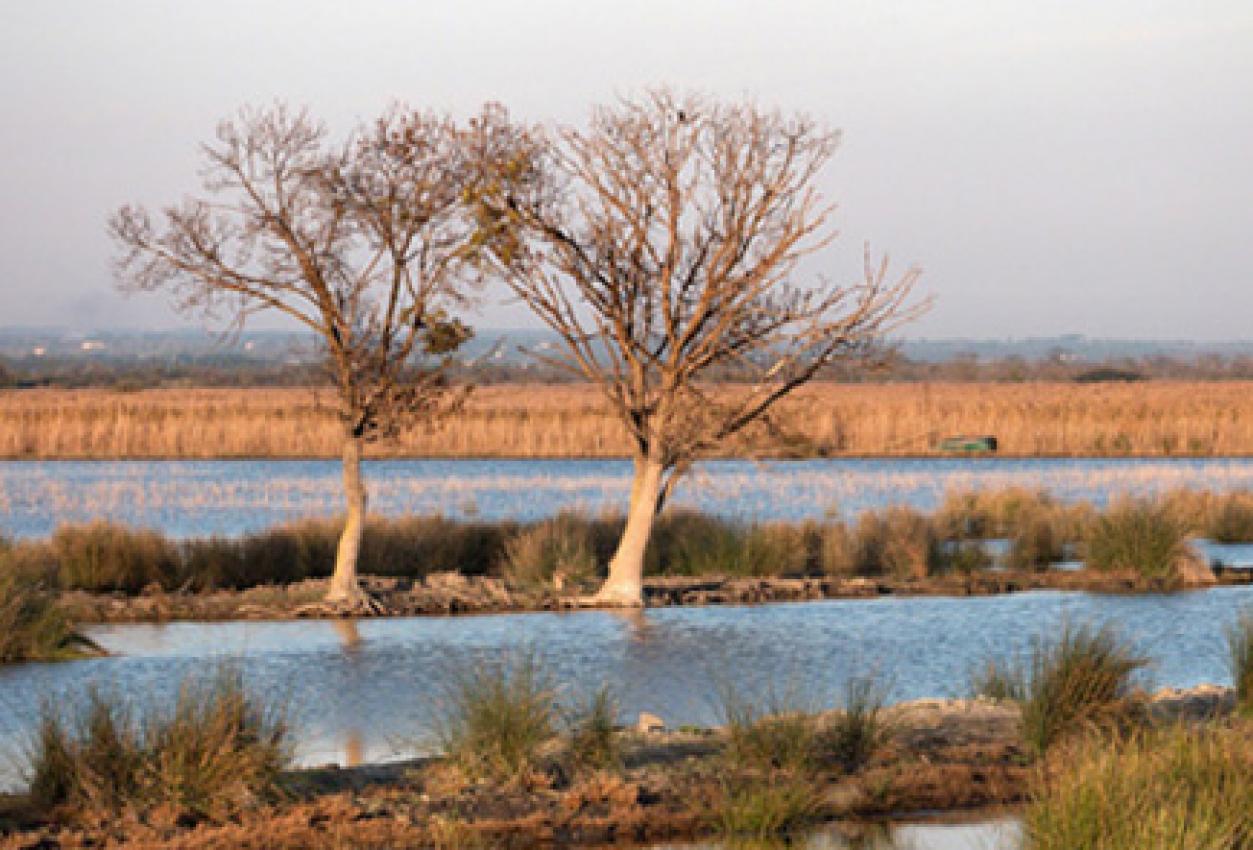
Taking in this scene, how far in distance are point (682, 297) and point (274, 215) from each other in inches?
164

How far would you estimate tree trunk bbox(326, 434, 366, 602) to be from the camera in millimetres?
20594

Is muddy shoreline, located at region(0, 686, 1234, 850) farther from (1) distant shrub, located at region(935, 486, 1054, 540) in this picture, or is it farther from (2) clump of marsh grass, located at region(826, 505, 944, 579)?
(1) distant shrub, located at region(935, 486, 1054, 540)

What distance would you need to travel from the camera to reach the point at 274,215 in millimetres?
20047

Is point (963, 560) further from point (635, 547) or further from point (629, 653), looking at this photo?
point (629, 653)

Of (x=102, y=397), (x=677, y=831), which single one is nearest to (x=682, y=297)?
(x=677, y=831)

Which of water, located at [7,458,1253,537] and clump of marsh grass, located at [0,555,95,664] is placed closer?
clump of marsh grass, located at [0,555,95,664]

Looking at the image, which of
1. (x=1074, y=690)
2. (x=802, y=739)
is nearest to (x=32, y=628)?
(x=802, y=739)

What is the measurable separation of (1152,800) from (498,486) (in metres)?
30.2

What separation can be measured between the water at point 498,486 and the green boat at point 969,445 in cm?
79

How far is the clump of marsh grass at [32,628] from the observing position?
1742 cm

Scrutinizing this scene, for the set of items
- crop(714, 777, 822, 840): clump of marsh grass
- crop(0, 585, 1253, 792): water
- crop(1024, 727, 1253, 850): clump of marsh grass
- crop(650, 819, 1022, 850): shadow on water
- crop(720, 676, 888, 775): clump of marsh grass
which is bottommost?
crop(0, 585, 1253, 792): water

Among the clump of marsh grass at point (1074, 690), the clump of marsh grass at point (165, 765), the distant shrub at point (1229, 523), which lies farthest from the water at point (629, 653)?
the distant shrub at point (1229, 523)

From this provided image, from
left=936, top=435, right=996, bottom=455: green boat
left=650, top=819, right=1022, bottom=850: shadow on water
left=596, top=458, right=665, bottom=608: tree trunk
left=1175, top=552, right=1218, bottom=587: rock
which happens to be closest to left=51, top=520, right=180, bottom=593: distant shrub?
left=596, top=458, right=665, bottom=608: tree trunk

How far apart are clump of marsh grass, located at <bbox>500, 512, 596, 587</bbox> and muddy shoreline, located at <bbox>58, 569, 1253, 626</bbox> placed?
48cm
